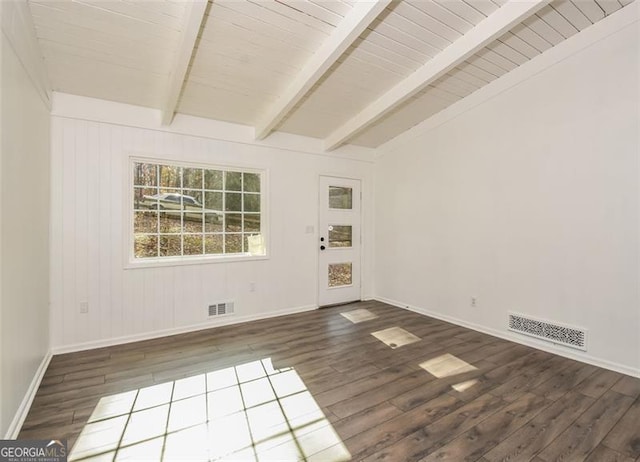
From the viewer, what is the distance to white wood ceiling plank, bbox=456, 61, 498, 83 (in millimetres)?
3293

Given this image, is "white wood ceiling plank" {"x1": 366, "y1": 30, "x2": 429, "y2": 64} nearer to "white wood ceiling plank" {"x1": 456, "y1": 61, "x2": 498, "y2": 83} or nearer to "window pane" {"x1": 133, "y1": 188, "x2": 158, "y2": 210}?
"white wood ceiling plank" {"x1": 456, "y1": 61, "x2": 498, "y2": 83}

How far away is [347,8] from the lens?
237 centimetres

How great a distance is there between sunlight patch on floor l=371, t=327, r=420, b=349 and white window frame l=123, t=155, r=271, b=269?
70.0 inches

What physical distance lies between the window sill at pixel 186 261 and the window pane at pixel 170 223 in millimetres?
334

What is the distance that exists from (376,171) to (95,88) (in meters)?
3.89

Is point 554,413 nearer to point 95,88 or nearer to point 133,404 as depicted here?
point 133,404

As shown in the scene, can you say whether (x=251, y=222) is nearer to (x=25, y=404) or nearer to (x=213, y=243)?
(x=213, y=243)

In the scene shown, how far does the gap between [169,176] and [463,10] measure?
11.0 feet

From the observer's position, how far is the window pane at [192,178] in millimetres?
3725

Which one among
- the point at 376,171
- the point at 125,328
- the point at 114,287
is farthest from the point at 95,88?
the point at 376,171

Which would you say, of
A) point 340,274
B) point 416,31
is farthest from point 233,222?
point 416,31

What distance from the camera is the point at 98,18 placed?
2.25 meters

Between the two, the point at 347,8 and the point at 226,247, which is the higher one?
the point at 347,8

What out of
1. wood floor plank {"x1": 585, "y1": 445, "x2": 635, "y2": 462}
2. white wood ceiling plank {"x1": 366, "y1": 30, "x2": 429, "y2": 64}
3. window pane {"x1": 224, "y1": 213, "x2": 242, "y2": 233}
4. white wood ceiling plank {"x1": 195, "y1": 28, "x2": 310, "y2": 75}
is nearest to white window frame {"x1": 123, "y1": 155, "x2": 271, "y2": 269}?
window pane {"x1": 224, "y1": 213, "x2": 242, "y2": 233}
